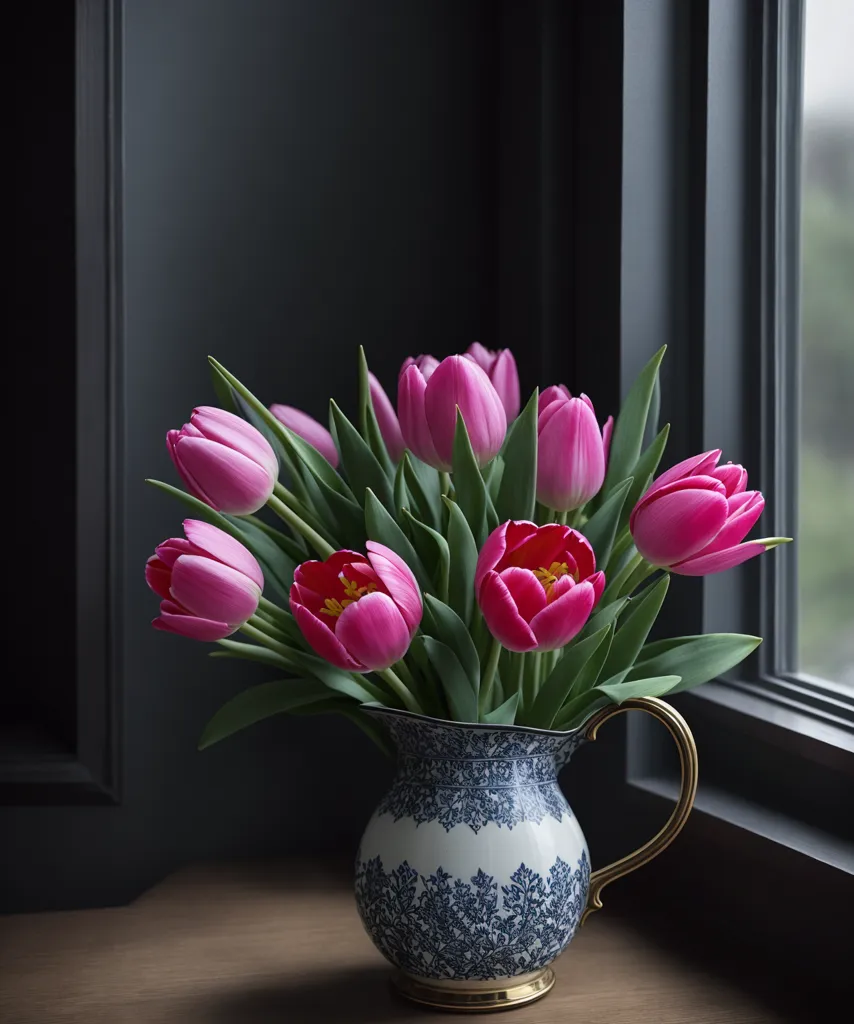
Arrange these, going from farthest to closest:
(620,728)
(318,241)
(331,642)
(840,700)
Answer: (318,241)
(620,728)
(840,700)
(331,642)

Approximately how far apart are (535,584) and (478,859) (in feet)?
0.63

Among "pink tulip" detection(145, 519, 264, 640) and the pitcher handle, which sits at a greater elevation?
"pink tulip" detection(145, 519, 264, 640)

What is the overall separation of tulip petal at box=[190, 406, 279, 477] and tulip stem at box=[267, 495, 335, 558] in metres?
0.02

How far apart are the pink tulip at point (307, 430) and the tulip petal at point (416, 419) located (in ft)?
0.51

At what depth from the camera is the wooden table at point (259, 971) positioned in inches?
29.3

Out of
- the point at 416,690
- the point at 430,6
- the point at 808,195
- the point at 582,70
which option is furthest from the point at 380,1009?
the point at 430,6

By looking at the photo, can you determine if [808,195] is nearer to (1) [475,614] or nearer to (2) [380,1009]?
(1) [475,614]

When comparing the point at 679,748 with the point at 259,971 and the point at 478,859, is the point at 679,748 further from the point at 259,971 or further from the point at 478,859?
the point at 259,971

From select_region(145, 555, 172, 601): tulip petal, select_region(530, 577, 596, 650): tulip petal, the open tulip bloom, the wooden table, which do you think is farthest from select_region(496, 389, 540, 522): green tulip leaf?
the wooden table

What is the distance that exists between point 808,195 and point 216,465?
0.55 metres

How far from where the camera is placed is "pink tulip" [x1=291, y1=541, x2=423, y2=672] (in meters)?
0.63

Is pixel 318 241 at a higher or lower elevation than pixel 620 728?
higher

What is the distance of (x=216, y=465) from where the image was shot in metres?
0.68

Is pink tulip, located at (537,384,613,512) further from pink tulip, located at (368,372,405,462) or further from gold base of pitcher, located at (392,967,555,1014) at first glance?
gold base of pitcher, located at (392,967,555,1014)
